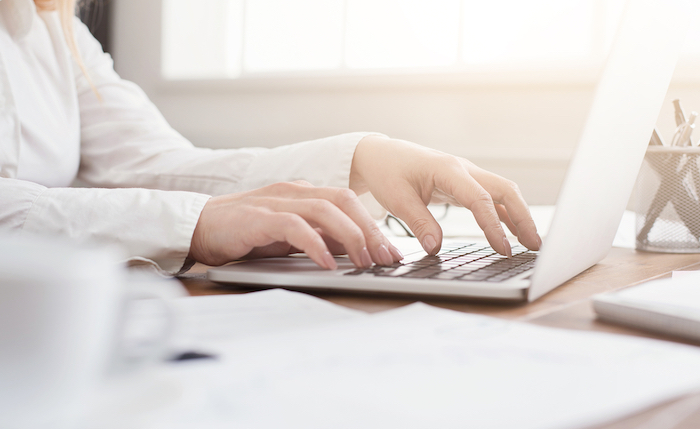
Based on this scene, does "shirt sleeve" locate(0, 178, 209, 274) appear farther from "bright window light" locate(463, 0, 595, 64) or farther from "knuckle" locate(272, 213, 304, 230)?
"bright window light" locate(463, 0, 595, 64)

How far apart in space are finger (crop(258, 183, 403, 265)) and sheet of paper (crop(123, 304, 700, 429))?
19 centimetres

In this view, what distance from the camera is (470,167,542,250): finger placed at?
0.60 metres

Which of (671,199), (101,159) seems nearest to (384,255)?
(671,199)

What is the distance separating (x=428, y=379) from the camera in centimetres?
22

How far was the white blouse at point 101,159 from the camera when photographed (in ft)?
1.67

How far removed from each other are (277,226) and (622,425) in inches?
12.2

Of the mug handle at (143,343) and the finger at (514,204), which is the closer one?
the mug handle at (143,343)

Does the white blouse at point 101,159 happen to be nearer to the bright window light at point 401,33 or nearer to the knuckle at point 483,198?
the knuckle at point 483,198

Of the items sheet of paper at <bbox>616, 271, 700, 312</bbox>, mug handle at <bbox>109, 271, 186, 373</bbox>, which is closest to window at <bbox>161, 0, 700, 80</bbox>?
sheet of paper at <bbox>616, 271, 700, 312</bbox>

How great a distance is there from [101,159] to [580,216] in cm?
90

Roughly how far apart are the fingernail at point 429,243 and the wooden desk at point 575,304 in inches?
5.1

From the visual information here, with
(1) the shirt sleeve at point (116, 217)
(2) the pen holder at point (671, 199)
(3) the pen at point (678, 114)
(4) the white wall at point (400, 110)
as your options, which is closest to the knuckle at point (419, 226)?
(1) the shirt sleeve at point (116, 217)

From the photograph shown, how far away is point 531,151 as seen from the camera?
1.61 meters

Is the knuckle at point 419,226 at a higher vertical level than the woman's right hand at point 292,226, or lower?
lower
